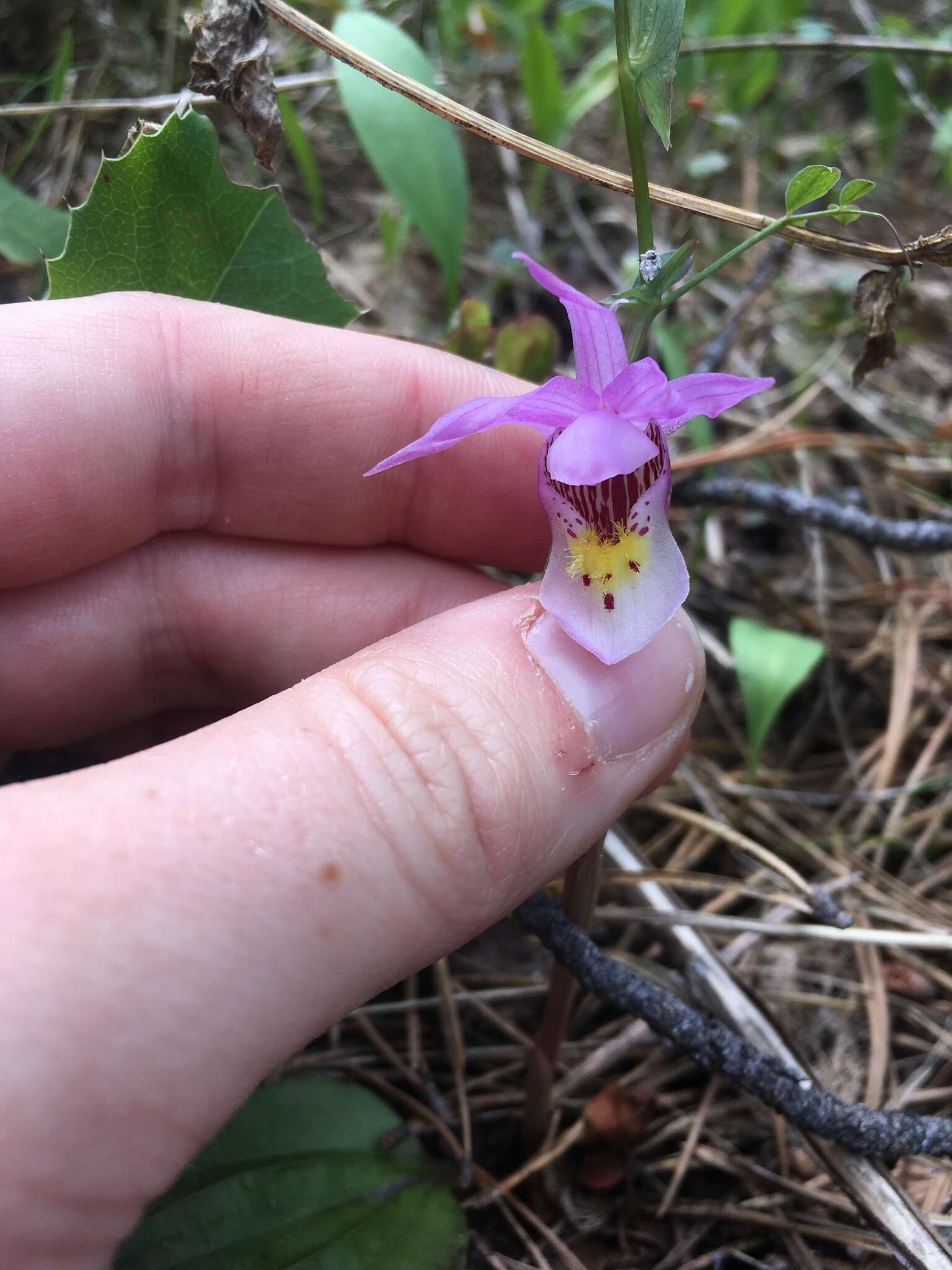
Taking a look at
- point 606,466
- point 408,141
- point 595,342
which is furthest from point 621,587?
point 408,141

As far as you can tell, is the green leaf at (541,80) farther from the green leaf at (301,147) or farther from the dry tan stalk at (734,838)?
the dry tan stalk at (734,838)

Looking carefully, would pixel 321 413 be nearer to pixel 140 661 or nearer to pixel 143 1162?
pixel 140 661

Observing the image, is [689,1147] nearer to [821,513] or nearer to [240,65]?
[821,513]

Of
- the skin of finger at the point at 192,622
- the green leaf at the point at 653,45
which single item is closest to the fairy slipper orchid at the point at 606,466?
the green leaf at the point at 653,45

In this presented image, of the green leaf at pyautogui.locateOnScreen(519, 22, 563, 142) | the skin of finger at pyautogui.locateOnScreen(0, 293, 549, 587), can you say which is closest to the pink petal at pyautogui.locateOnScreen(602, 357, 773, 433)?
the skin of finger at pyautogui.locateOnScreen(0, 293, 549, 587)

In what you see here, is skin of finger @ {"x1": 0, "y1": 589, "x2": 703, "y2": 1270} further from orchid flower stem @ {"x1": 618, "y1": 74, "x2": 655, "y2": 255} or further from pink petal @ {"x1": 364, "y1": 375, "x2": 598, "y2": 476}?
orchid flower stem @ {"x1": 618, "y1": 74, "x2": 655, "y2": 255}

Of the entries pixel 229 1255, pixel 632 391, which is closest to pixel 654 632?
pixel 632 391

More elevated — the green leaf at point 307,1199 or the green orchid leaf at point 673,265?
the green orchid leaf at point 673,265
